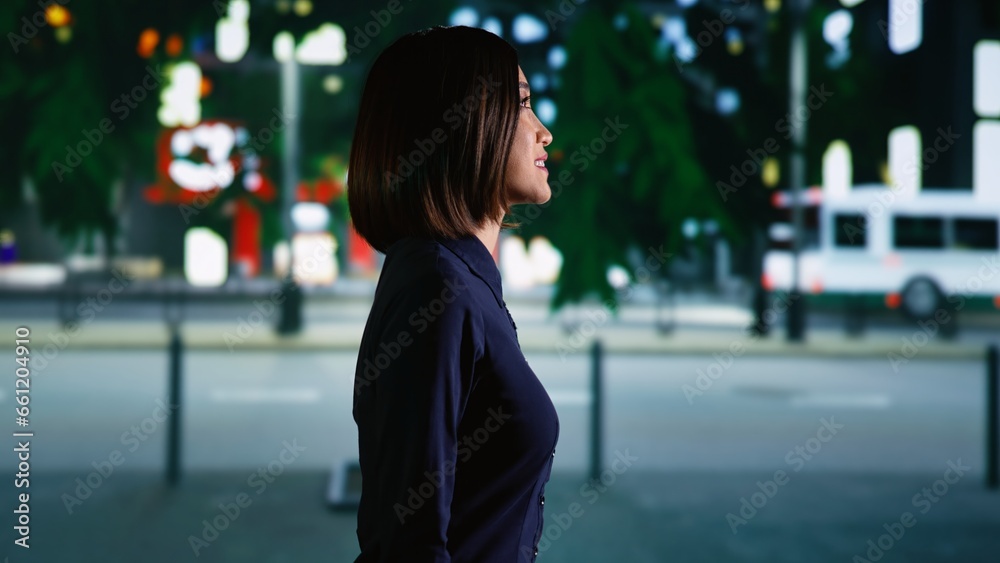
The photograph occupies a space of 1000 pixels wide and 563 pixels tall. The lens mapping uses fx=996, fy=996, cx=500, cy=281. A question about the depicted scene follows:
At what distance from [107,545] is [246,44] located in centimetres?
263

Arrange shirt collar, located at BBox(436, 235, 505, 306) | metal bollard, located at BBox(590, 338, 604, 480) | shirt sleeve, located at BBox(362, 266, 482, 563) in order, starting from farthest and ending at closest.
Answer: metal bollard, located at BBox(590, 338, 604, 480) → shirt collar, located at BBox(436, 235, 505, 306) → shirt sleeve, located at BBox(362, 266, 482, 563)

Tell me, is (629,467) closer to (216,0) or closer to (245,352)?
(216,0)

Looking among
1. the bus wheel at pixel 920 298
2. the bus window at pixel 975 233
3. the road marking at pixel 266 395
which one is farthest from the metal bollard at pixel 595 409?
the bus window at pixel 975 233

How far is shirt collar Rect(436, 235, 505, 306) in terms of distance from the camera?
4.69 feet

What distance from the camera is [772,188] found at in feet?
12.2

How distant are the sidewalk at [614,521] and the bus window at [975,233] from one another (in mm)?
17053

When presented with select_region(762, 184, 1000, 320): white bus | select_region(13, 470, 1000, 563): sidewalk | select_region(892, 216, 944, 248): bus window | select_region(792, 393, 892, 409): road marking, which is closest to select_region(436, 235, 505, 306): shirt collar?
select_region(13, 470, 1000, 563): sidewalk

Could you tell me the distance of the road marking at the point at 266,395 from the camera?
400 inches

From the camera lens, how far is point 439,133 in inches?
58.2

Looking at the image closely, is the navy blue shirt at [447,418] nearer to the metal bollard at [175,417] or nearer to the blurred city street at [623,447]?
the blurred city street at [623,447]

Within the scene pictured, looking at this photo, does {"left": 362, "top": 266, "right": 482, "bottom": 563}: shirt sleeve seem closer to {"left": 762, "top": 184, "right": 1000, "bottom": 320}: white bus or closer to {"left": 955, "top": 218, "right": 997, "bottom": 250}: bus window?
{"left": 762, "top": 184, "right": 1000, "bottom": 320}: white bus

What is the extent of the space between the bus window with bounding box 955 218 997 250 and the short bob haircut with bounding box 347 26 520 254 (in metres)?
22.9

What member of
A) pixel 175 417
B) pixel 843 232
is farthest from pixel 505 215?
pixel 843 232

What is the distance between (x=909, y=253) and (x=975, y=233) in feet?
5.72
